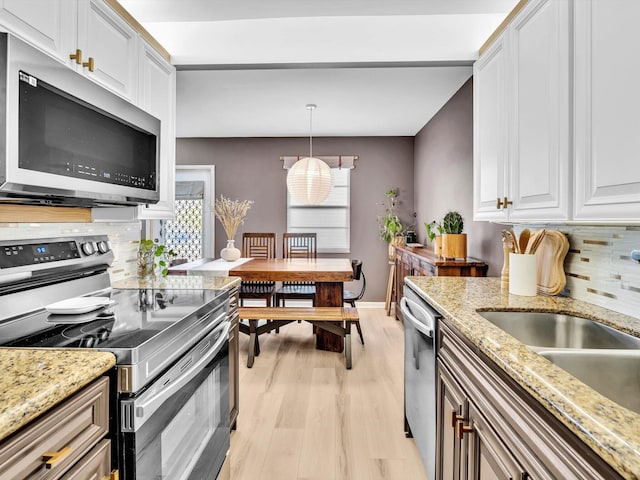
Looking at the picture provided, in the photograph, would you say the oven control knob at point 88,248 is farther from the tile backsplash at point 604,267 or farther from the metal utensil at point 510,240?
the tile backsplash at point 604,267

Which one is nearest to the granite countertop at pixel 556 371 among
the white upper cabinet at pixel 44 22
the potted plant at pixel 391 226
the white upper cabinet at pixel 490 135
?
the white upper cabinet at pixel 490 135

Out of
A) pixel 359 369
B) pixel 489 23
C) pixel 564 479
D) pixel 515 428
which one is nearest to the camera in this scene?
pixel 564 479

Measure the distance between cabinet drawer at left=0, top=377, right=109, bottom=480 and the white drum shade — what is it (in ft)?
10.7

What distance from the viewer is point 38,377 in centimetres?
80

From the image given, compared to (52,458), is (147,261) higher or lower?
higher

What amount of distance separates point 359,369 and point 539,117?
2317mm

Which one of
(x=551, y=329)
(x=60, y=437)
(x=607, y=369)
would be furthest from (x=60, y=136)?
(x=551, y=329)

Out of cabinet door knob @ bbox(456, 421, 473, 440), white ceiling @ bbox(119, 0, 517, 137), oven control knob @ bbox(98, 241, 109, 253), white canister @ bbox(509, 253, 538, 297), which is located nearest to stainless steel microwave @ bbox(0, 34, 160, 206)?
oven control knob @ bbox(98, 241, 109, 253)

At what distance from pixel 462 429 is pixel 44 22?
2.00 metres

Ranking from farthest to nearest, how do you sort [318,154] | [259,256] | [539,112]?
[318,154] < [259,256] < [539,112]

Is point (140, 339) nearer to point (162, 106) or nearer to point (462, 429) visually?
point (462, 429)

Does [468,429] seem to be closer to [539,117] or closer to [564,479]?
[564,479]

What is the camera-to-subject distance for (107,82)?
1.73m

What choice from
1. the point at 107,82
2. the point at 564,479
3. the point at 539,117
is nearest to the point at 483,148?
the point at 539,117
